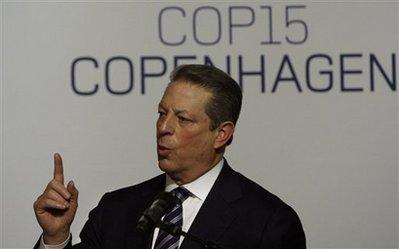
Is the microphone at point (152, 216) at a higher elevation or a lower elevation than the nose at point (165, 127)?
lower

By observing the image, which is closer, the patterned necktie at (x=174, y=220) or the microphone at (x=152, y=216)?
the microphone at (x=152, y=216)

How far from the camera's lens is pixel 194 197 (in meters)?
1.93

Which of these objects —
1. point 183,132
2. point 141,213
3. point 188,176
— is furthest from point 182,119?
point 141,213

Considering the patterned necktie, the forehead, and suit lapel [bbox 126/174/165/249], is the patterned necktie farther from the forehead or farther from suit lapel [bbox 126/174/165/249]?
the forehead

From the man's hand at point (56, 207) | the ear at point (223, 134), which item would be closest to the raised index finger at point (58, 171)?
the man's hand at point (56, 207)

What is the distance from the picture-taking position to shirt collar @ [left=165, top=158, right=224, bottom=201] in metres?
1.92

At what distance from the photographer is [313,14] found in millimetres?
2859

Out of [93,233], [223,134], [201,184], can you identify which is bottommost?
[93,233]

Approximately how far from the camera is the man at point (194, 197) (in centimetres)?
181

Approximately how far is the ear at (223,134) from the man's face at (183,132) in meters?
0.03

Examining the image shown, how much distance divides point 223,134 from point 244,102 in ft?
2.84

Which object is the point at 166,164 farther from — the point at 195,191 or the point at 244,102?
the point at 244,102

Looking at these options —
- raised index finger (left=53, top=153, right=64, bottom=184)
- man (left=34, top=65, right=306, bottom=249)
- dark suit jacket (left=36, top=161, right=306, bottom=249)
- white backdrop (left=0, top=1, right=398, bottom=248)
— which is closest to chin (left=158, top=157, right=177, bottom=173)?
man (left=34, top=65, right=306, bottom=249)

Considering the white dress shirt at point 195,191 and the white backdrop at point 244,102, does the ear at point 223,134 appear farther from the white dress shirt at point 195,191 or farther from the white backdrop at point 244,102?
the white backdrop at point 244,102
